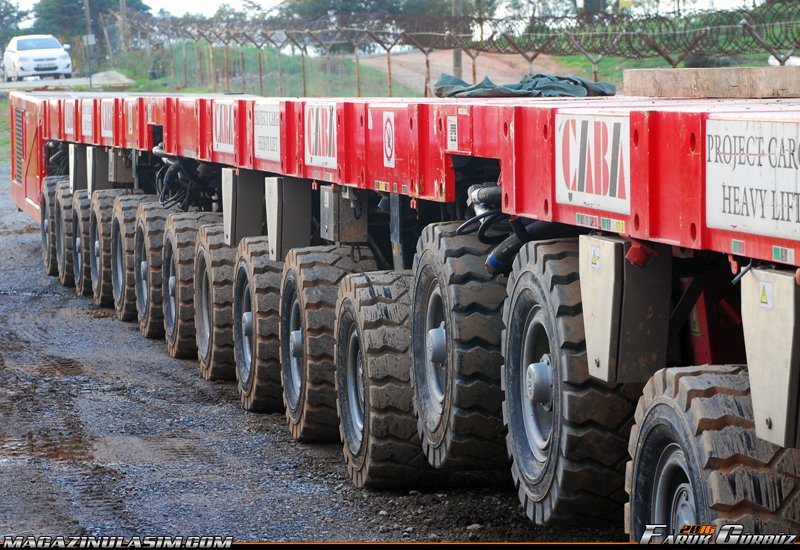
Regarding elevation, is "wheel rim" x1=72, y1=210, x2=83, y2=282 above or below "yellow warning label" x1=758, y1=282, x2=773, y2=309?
below

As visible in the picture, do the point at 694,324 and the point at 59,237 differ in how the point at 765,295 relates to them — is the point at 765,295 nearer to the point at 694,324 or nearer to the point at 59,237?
the point at 694,324

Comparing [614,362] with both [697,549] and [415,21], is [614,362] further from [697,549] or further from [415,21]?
[415,21]

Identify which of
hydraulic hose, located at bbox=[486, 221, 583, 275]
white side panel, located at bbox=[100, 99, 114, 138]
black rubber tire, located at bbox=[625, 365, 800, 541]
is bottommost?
black rubber tire, located at bbox=[625, 365, 800, 541]

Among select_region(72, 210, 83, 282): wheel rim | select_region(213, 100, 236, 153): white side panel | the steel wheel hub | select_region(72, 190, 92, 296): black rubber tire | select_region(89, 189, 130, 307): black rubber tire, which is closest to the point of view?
the steel wheel hub

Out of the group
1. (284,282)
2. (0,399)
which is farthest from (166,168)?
(284,282)

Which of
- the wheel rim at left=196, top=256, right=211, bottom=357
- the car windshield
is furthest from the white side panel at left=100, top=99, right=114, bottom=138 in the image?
the car windshield

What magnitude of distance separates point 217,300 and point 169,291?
68.0 inches

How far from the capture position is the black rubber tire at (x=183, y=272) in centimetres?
1156

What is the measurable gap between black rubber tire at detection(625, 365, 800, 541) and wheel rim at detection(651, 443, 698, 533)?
0.04 metres

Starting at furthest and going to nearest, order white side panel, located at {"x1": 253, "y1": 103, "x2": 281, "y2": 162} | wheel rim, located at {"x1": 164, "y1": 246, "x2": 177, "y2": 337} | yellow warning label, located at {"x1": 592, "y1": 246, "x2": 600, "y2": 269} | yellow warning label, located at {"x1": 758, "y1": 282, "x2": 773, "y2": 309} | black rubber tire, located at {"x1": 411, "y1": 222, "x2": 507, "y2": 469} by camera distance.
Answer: wheel rim, located at {"x1": 164, "y1": 246, "x2": 177, "y2": 337} → white side panel, located at {"x1": 253, "y1": 103, "x2": 281, "y2": 162} → black rubber tire, located at {"x1": 411, "y1": 222, "x2": 507, "y2": 469} → yellow warning label, located at {"x1": 592, "y1": 246, "x2": 600, "y2": 269} → yellow warning label, located at {"x1": 758, "y1": 282, "x2": 773, "y2": 309}

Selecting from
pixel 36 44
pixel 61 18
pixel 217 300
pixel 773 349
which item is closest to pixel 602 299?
pixel 773 349

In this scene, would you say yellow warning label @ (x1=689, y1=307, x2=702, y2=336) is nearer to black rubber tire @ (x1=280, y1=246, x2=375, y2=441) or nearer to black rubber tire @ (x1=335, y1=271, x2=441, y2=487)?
black rubber tire @ (x1=335, y1=271, x2=441, y2=487)

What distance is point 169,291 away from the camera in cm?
1212

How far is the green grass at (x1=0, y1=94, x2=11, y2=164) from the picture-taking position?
43.2 m
